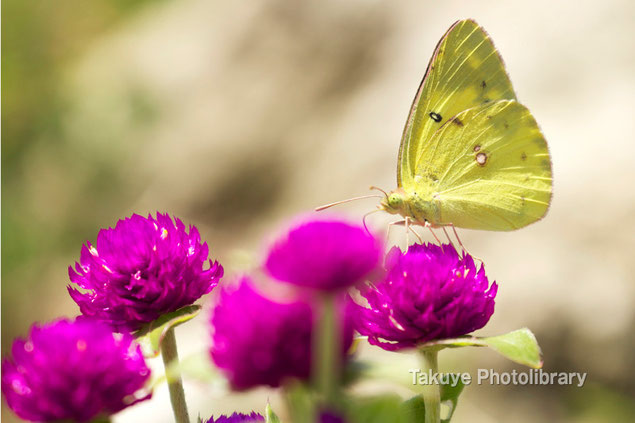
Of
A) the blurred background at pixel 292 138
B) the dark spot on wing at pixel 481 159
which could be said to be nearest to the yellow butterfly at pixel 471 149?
the dark spot on wing at pixel 481 159

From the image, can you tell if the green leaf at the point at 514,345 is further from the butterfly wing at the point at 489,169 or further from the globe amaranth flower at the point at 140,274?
the butterfly wing at the point at 489,169

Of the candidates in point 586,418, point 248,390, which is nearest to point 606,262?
point 586,418

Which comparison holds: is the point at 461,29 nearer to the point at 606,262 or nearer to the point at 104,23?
the point at 606,262

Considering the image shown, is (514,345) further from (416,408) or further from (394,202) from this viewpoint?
(394,202)

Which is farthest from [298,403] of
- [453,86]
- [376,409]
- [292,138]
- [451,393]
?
[292,138]

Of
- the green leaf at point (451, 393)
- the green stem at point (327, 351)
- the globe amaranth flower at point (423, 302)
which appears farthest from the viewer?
the green leaf at point (451, 393)

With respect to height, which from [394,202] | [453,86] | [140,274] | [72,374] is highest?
[453,86]

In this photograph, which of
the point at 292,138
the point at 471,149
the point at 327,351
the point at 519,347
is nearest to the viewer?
the point at 327,351
